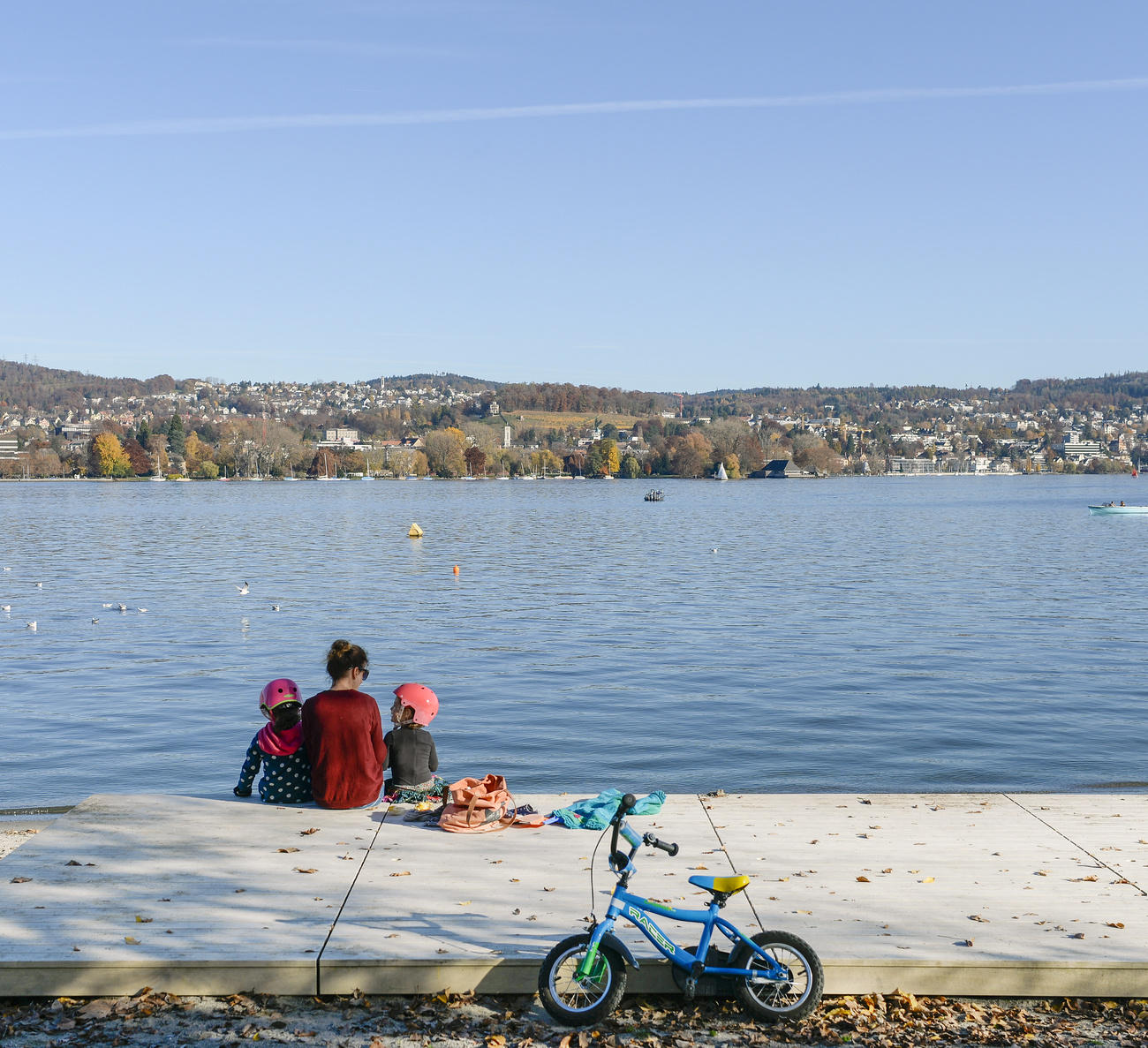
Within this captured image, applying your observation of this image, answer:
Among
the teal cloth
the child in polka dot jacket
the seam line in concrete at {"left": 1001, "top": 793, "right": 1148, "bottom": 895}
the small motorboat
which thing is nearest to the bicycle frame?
the teal cloth

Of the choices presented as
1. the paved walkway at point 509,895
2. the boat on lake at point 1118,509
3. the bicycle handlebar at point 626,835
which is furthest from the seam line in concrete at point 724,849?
the boat on lake at point 1118,509

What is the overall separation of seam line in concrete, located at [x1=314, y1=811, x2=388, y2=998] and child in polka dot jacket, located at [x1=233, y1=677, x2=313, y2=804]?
889mm

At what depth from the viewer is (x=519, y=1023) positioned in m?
6.80

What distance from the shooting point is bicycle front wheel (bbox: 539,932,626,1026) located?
671 cm

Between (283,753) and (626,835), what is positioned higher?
(626,835)

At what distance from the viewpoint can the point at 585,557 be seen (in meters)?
61.2

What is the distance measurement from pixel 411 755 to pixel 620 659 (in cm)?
1803

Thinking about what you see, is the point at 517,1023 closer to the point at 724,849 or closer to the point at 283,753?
the point at 724,849

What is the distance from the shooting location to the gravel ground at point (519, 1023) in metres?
6.55

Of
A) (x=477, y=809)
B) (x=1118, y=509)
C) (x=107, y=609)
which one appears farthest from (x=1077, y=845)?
(x=1118, y=509)

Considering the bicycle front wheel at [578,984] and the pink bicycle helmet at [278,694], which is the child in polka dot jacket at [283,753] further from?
the bicycle front wheel at [578,984]

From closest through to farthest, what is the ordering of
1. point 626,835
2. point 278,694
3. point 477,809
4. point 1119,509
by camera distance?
point 626,835
point 477,809
point 278,694
point 1119,509

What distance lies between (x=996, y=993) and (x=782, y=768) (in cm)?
1061

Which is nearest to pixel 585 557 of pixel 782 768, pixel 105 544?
pixel 105 544
